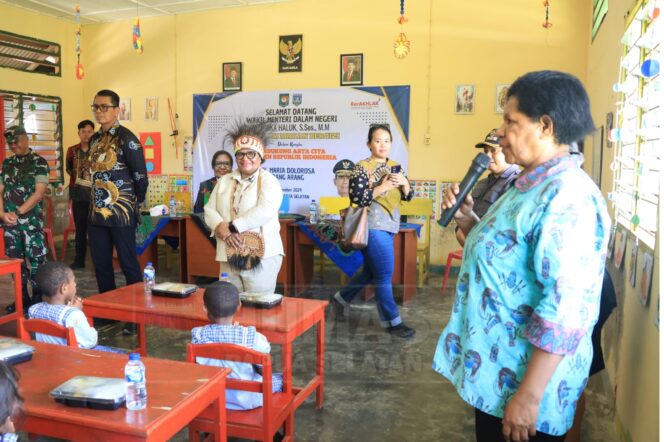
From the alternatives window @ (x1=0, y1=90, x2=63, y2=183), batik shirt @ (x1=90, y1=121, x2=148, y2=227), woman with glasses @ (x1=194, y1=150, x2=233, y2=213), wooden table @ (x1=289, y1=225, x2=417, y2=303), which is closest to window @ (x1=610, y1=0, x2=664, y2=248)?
wooden table @ (x1=289, y1=225, x2=417, y2=303)

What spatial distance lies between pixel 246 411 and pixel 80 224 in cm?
452

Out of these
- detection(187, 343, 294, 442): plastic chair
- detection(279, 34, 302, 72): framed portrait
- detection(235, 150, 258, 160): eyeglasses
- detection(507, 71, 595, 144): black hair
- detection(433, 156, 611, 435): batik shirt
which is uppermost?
detection(279, 34, 302, 72): framed portrait

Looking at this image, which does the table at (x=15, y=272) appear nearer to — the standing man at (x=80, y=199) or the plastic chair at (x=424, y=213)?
the standing man at (x=80, y=199)

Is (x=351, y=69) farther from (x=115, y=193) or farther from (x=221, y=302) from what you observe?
(x=221, y=302)

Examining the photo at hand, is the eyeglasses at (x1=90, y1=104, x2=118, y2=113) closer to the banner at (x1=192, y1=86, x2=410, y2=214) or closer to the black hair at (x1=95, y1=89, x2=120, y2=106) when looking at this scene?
the black hair at (x1=95, y1=89, x2=120, y2=106)

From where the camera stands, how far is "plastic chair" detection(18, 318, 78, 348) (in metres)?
2.14

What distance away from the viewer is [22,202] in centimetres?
446

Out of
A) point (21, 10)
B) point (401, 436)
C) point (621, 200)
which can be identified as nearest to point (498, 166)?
point (621, 200)

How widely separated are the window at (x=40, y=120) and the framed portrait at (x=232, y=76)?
96.2 inches

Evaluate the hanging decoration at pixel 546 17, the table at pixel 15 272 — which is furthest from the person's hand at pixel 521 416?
the hanging decoration at pixel 546 17

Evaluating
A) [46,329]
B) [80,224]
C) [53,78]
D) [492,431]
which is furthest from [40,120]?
[492,431]

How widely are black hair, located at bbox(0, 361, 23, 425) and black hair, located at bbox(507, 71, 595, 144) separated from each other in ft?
4.40

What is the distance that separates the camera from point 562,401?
4.17 ft

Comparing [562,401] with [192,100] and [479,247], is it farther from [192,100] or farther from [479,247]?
[192,100]
